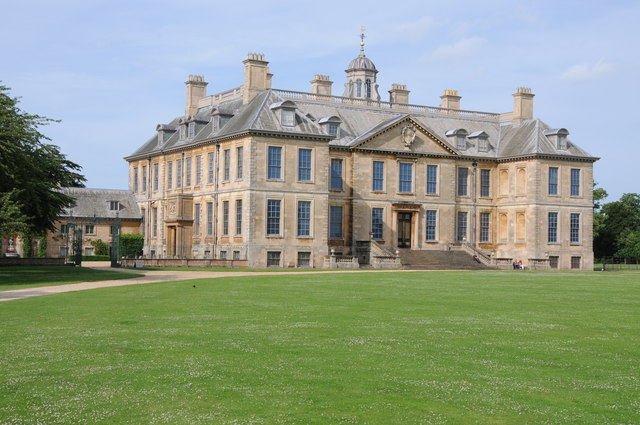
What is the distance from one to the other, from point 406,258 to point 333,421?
171 feet

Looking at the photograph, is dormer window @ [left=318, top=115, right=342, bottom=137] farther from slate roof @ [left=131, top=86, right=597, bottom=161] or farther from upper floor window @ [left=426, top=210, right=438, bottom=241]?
upper floor window @ [left=426, top=210, right=438, bottom=241]

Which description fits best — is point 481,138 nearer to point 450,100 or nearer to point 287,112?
point 450,100

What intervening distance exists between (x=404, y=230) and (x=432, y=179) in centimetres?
455

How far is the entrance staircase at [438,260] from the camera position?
198 ft

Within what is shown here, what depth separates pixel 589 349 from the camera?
51.8 feet

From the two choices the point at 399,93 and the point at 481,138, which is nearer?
the point at 481,138

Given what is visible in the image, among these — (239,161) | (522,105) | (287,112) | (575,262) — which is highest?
(522,105)

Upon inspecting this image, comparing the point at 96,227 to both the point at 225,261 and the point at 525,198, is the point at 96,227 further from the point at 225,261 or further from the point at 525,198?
the point at 525,198

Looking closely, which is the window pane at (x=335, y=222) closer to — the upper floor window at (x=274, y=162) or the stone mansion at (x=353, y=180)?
the stone mansion at (x=353, y=180)

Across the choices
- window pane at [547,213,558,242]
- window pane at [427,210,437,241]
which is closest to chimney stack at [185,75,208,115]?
window pane at [427,210,437,241]

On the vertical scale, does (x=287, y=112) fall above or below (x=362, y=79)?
below

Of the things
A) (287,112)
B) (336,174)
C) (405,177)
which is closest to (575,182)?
(405,177)

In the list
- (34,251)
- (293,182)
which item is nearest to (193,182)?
(293,182)

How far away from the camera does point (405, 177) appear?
66.1 meters
